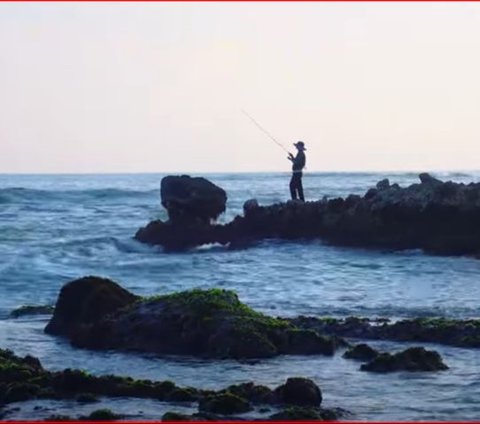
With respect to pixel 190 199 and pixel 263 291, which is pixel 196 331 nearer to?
pixel 263 291

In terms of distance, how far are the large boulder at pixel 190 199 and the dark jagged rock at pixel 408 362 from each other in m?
19.8

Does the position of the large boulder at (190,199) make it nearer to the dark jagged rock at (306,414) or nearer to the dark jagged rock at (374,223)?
the dark jagged rock at (374,223)

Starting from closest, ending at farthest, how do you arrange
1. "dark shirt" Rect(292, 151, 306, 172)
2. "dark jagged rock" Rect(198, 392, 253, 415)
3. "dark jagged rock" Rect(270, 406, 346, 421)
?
"dark jagged rock" Rect(270, 406, 346, 421), "dark jagged rock" Rect(198, 392, 253, 415), "dark shirt" Rect(292, 151, 306, 172)

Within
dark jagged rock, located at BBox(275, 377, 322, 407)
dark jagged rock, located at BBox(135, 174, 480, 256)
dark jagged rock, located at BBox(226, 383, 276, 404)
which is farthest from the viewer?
A: dark jagged rock, located at BBox(135, 174, 480, 256)

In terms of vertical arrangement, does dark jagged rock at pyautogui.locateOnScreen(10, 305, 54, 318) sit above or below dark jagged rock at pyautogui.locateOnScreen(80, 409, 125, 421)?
below

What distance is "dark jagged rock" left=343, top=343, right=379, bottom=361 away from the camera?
1332 cm

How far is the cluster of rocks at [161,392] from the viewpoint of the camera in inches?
409

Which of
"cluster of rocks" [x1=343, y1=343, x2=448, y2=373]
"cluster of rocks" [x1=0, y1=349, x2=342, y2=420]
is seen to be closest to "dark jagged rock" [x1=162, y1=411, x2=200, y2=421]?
"cluster of rocks" [x1=0, y1=349, x2=342, y2=420]

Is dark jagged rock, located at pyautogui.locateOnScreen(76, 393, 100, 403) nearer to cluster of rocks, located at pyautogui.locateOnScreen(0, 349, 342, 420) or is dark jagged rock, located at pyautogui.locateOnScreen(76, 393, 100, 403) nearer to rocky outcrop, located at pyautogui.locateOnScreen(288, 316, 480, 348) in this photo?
cluster of rocks, located at pyautogui.locateOnScreen(0, 349, 342, 420)

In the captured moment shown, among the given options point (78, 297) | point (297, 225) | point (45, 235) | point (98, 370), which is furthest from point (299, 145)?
point (98, 370)

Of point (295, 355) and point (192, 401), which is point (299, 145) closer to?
point (295, 355)

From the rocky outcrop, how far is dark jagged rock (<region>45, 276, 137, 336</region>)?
109 inches

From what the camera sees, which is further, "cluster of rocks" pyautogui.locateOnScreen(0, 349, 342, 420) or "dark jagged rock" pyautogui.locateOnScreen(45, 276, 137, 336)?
"dark jagged rock" pyautogui.locateOnScreen(45, 276, 137, 336)

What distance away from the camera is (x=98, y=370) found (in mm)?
13070
